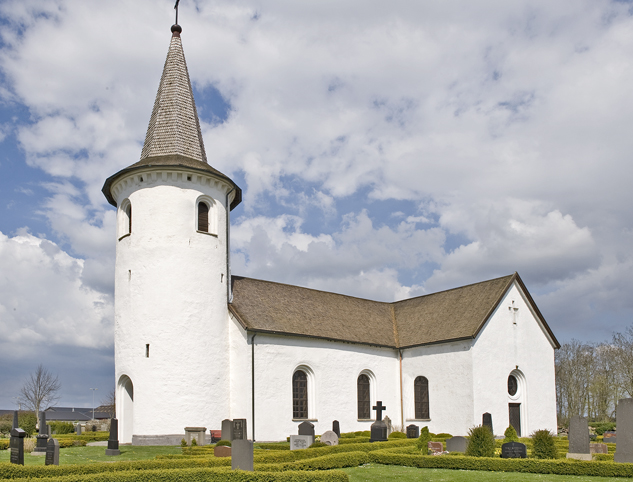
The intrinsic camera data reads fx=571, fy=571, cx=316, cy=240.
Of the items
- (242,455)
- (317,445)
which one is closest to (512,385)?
(317,445)

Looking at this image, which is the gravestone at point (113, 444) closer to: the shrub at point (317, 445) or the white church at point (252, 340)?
the white church at point (252, 340)

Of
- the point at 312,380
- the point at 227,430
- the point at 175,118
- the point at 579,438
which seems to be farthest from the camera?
the point at 175,118

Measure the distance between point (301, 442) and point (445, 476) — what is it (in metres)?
6.04

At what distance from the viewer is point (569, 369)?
57344 mm

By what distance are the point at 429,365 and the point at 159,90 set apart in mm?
18965

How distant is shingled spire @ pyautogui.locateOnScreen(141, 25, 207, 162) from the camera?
2578 centimetres

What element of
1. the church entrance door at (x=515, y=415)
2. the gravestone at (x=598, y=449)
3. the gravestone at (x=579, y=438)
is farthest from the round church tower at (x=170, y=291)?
the church entrance door at (x=515, y=415)

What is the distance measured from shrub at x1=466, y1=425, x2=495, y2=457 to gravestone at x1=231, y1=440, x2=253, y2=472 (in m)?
7.40

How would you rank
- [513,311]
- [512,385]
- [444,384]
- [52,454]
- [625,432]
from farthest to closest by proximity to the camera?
[513,311], [512,385], [444,384], [625,432], [52,454]

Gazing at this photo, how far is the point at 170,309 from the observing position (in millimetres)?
23469

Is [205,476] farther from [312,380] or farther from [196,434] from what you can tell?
[312,380]

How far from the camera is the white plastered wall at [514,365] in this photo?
26.9 metres

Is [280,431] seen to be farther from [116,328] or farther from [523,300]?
[523,300]

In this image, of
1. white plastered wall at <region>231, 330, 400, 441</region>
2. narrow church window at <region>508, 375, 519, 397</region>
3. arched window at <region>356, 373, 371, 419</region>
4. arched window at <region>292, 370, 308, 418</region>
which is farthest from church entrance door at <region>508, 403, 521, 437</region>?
arched window at <region>292, 370, 308, 418</region>
